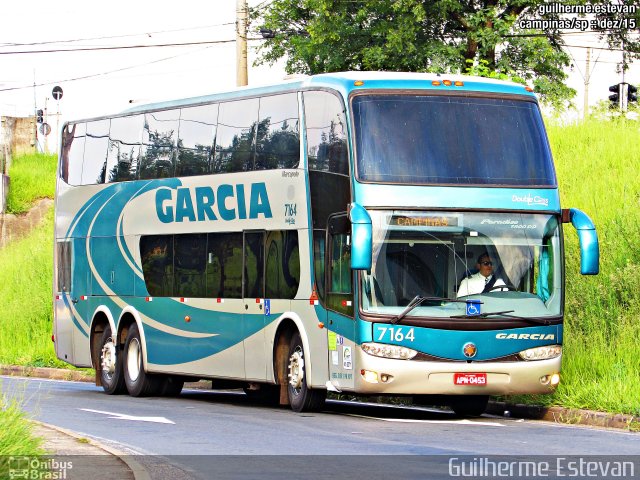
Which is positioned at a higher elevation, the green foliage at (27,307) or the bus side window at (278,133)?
the bus side window at (278,133)

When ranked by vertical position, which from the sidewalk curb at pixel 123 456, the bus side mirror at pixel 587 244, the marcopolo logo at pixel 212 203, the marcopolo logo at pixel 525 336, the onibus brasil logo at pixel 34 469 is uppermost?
the marcopolo logo at pixel 212 203

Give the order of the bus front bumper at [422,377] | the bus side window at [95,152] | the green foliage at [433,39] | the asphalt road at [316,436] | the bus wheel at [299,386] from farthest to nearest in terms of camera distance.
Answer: the green foliage at [433,39] < the bus side window at [95,152] < the bus wheel at [299,386] < the bus front bumper at [422,377] < the asphalt road at [316,436]

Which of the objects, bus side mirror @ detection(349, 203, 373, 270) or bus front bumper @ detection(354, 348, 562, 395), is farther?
bus front bumper @ detection(354, 348, 562, 395)

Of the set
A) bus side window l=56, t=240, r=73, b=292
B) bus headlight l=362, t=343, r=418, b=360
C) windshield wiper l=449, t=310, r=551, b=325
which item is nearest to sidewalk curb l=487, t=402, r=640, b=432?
windshield wiper l=449, t=310, r=551, b=325

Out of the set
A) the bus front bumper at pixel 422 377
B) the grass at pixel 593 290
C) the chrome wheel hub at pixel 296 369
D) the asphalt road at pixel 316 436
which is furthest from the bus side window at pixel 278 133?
the grass at pixel 593 290

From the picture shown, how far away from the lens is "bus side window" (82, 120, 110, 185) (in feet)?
85.8

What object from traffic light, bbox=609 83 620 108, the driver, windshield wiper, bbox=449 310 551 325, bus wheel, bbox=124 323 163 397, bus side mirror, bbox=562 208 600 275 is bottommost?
bus wheel, bbox=124 323 163 397

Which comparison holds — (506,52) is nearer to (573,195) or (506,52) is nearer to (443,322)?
(573,195)

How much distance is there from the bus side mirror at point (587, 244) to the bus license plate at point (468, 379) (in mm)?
1787

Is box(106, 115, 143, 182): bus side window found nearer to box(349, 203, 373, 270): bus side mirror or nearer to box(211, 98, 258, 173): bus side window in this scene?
box(211, 98, 258, 173): bus side window

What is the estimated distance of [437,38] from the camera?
42.2 meters

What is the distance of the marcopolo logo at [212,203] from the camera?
20.8m

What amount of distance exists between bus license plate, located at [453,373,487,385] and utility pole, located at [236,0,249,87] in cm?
1379

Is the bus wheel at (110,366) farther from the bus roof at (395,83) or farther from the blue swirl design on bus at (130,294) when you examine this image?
the bus roof at (395,83)
